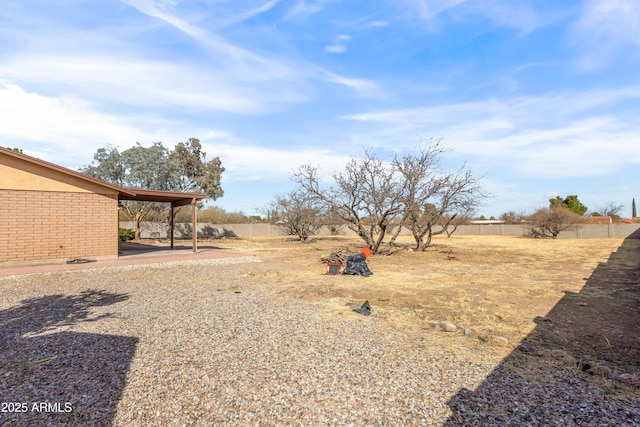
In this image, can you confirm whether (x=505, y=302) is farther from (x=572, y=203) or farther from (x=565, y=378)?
(x=572, y=203)

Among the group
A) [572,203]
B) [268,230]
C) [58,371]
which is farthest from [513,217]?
[58,371]

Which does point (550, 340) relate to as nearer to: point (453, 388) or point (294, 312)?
point (453, 388)

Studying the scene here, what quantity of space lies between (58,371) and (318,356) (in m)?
2.65

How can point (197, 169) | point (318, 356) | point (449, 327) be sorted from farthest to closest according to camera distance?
point (197, 169), point (449, 327), point (318, 356)

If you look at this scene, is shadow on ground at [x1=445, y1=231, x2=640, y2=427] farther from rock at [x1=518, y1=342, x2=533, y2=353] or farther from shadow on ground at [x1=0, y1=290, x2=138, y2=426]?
shadow on ground at [x1=0, y1=290, x2=138, y2=426]

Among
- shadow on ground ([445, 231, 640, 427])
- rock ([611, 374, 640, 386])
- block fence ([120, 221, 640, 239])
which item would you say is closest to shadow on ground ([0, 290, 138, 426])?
shadow on ground ([445, 231, 640, 427])

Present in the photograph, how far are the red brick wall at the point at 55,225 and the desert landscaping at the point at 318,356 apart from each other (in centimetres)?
408

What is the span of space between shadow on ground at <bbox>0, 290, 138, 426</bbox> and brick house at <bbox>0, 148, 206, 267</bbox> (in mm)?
7309

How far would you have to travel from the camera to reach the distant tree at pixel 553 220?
3219 centimetres

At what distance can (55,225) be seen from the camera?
38.8 ft

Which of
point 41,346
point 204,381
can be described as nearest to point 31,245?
point 41,346

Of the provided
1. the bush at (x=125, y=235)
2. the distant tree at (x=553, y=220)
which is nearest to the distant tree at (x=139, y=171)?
the bush at (x=125, y=235)

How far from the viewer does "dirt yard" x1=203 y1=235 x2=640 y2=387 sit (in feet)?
14.6

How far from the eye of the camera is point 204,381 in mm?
3289
